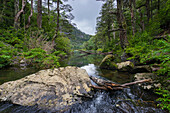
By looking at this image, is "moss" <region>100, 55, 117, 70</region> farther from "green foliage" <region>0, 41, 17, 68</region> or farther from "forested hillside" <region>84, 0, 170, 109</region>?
"green foliage" <region>0, 41, 17, 68</region>

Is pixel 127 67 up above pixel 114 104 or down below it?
above

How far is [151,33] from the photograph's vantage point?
310 inches

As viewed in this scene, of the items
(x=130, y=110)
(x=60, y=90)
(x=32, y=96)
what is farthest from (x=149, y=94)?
(x=32, y=96)

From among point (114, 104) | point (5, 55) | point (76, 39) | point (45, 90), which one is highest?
point (76, 39)

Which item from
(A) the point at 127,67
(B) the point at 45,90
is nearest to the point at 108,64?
(A) the point at 127,67

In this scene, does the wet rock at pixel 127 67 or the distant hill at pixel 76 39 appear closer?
the wet rock at pixel 127 67

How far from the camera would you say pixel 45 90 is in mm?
2312

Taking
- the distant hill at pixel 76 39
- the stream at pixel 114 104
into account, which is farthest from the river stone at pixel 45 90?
the distant hill at pixel 76 39

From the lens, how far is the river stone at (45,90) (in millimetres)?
2021

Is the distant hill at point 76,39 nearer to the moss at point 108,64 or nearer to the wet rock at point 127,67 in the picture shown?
the moss at point 108,64

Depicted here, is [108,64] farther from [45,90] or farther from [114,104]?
[45,90]

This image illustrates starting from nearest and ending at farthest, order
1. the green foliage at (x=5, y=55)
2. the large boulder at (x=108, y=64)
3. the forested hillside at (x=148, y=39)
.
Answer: the forested hillside at (x=148, y=39)
the green foliage at (x=5, y=55)
the large boulder at (x=108, y=64)

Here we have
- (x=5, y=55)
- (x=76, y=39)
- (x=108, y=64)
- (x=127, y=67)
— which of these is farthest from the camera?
(x=76, y=39)

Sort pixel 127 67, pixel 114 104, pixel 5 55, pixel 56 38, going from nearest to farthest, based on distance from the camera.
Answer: pixel 114 104 → pixel 5 55 → pixel 127 67 → pixel 56 38
